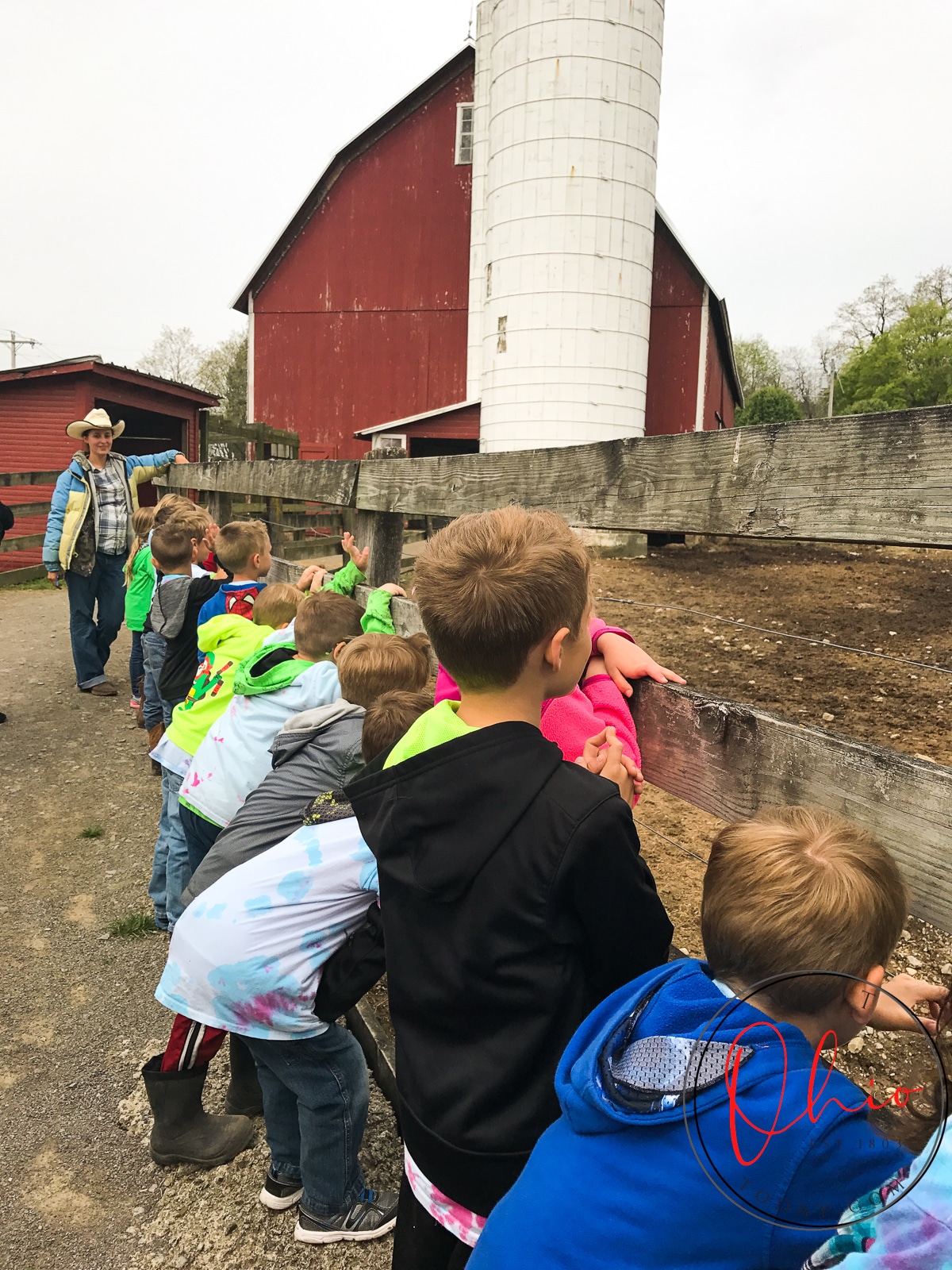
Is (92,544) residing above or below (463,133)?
below

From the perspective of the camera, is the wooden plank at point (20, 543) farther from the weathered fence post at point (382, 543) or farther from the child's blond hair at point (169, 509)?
the weathered fence post at point (382, 543)

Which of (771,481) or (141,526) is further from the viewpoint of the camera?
(141,526)

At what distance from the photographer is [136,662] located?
20.6ft

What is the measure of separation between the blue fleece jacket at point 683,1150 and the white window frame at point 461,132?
56.8 feet

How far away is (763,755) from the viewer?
183 cm

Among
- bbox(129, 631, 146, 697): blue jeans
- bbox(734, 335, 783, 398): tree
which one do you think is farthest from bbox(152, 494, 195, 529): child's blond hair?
bbox(734, 335, 783, 398): tree

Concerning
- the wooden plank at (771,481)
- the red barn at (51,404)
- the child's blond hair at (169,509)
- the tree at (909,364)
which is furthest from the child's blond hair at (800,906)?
the tree at (909,364)

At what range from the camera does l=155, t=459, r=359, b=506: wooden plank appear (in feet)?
13.4

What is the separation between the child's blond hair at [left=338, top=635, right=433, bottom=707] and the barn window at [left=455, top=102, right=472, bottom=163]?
16.0m

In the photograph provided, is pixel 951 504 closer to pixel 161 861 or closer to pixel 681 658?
pixel 161 861

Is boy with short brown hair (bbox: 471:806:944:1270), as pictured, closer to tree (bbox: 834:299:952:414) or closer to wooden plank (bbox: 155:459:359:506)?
wooden plank (bbox: 155:459:359:506)

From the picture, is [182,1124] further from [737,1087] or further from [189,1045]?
[737,1087]

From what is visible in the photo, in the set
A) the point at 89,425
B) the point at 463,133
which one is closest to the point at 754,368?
the point at 463,133

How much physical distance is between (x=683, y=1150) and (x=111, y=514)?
6.84m
